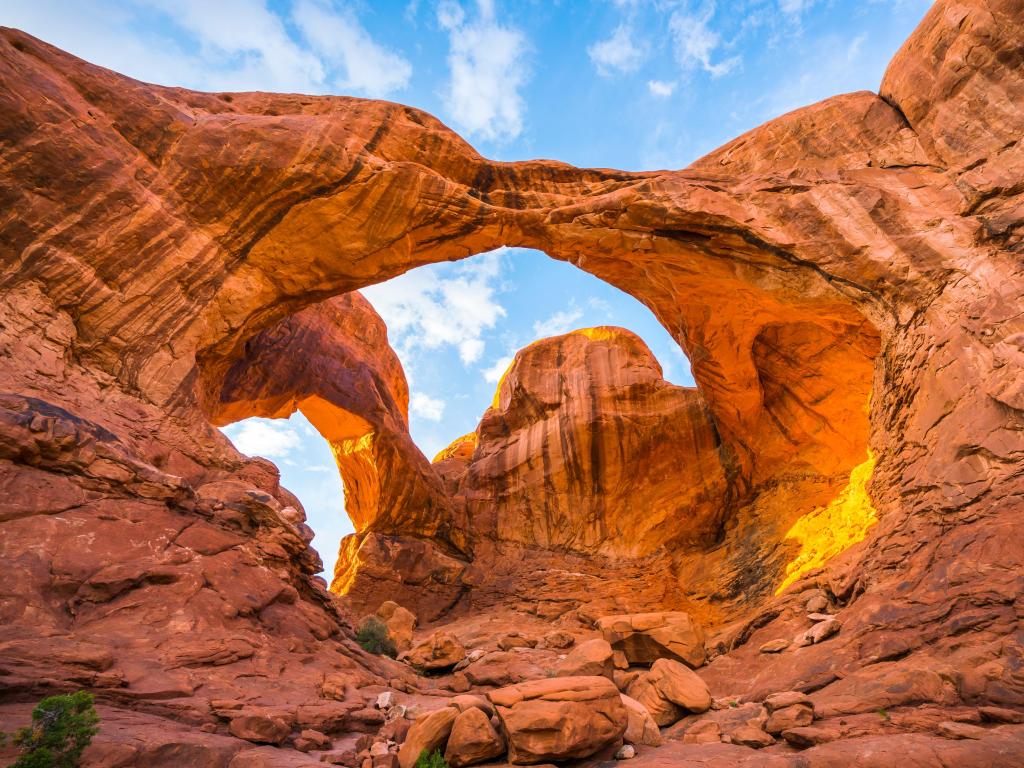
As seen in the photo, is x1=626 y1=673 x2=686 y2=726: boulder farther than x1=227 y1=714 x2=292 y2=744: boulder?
Yes

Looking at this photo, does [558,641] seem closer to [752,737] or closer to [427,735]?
[752,737]

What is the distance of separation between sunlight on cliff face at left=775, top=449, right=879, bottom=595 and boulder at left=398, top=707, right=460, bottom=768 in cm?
1276

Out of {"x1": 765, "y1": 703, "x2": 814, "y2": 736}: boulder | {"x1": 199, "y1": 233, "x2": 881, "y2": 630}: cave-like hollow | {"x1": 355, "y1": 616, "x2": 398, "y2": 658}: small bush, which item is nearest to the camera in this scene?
{"x1": 765, "y1": 703, "x2": 814, "y2": 736}: boulder

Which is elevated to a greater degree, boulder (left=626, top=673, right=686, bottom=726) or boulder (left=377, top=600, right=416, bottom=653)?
boulder (left=377, top=600, right=416, bottom=653)

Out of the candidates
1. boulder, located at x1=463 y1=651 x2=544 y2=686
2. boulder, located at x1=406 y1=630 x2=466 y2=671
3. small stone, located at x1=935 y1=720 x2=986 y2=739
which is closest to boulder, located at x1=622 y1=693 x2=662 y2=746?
small stone, located at x1=935 y1=720 x2=986 y2=739

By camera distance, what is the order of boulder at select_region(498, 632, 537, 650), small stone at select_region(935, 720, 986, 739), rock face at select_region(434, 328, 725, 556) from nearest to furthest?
1. small stone at select_region(935, 720, 986, 739)
2. boulder at select_region(498, 632, 537, 650)
3. rock face at select_region(434, 328, 725, 556)

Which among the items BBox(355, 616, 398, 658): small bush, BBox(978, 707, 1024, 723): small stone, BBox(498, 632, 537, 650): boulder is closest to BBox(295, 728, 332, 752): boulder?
BBox(355, 616, 398, 658): small bush

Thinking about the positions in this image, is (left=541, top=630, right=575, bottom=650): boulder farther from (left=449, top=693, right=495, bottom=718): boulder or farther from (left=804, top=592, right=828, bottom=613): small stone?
(left=449, top=693, right=495, bottom=718): boulder

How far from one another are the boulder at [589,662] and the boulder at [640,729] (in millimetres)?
1350

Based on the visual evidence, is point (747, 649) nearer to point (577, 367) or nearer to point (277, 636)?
point (277, 636)

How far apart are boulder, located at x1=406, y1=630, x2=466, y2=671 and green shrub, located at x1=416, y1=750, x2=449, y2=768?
24.6 ft

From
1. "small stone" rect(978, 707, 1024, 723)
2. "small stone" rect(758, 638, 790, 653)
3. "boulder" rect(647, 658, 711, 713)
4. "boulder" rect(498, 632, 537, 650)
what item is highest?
"boulder" rect(498, 632, 537, 650)

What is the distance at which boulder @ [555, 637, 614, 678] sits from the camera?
9.73m

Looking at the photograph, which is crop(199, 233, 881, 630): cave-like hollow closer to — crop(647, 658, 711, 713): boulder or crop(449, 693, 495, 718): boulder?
crop(647, 658, 711, 713): boulder
